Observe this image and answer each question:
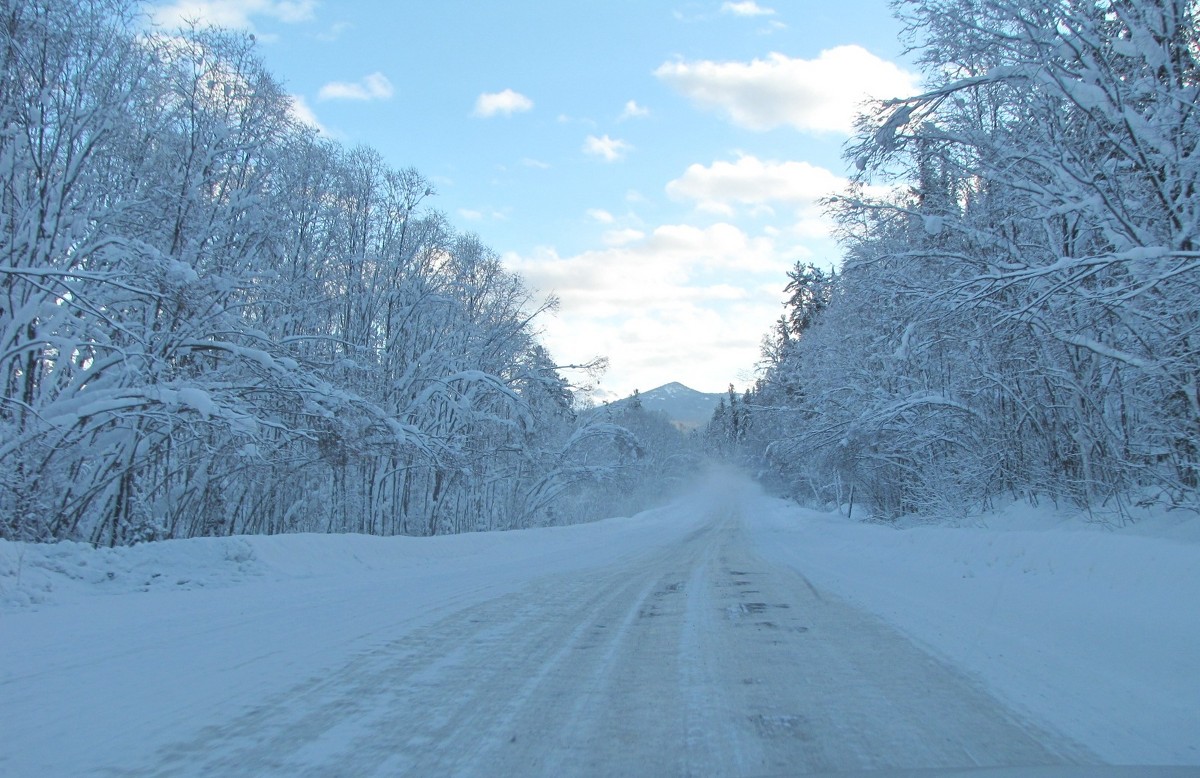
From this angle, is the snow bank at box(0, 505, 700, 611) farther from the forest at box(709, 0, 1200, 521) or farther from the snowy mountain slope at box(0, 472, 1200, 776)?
the forest at box(709, 0, 1200, 521)

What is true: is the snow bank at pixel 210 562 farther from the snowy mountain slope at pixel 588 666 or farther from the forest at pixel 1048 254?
the forest at pixel 1048 254

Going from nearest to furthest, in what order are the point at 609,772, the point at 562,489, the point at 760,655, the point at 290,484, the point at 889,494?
the point at 609,772, the point at 760,655, the point at 290,484, the point at 889,494, the point at 562,489

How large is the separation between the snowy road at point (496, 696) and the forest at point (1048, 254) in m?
5.90

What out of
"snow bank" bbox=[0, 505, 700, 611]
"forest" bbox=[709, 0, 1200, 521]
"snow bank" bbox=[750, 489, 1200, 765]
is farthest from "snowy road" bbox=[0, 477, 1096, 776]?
"forest" bbox=[709, 0, 1200, 521]

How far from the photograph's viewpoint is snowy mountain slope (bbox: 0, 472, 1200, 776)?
3396 millimetres

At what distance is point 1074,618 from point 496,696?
5815 millimetres

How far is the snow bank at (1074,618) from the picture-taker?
157 inches

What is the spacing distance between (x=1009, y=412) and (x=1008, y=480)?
1602 millimetres

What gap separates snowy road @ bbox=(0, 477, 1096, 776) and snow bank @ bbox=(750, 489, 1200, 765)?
0.38 meters

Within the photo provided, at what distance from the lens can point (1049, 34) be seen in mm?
10078

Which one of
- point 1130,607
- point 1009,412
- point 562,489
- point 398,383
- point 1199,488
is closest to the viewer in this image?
point 1130,607

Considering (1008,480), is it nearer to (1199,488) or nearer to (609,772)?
(1199,488)

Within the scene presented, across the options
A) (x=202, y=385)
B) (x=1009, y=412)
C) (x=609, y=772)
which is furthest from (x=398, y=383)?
(x=609, y=772)

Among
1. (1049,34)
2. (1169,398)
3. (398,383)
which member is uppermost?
(1049,34)
